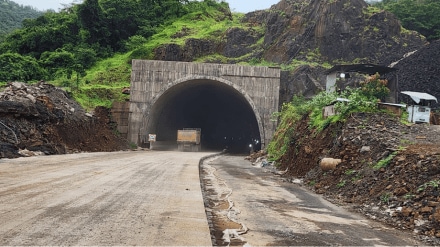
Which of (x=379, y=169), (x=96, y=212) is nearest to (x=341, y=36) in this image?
(x=379, y=169)

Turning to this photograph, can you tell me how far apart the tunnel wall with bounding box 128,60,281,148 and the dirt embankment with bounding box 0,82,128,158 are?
5.07m

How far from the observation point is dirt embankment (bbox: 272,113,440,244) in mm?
8938

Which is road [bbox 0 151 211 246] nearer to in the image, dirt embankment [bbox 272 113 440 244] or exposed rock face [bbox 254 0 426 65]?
dirt embankment [bbox 272 113 440 244]

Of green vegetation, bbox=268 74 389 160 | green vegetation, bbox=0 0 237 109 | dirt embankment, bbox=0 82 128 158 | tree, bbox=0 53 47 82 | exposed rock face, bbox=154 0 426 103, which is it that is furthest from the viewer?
exposed rock face, bbox=154 0 426 103

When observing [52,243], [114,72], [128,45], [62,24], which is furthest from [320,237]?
[62,24]

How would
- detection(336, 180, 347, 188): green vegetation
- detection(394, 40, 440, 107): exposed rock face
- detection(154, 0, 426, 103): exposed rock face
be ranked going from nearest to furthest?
detection(336, 180, 347, 188): green vegetation, detection(394, 40, 440, 107): exposed rock face, detection(154, 0, 426, 103): exposed rock face

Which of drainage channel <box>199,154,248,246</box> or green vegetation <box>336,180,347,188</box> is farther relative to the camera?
green vegetation <box>336,180,347,188</box>

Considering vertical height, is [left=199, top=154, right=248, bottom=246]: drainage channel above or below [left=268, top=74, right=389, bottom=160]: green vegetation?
below

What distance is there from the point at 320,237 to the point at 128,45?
44884 mm

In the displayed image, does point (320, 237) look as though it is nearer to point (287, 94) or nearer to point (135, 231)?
point (135, 231)

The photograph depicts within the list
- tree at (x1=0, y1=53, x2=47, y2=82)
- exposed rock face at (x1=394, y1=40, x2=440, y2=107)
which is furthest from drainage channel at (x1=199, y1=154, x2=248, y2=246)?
tree at (x1=0, y1=53, x2=47, y2=82)

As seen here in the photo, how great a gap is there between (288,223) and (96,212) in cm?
366

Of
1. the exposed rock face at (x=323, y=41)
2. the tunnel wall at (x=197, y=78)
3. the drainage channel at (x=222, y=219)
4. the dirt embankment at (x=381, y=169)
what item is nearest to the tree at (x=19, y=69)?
the tunnel wall at (x=197, y=78)

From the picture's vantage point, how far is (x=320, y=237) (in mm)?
6727
